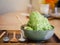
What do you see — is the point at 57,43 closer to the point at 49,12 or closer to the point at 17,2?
the point at 49,12

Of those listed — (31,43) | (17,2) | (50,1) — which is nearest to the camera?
(31,43)

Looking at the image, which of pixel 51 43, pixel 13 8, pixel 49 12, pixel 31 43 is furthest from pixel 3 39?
pixel 13 8

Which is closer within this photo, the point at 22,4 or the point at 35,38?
the point at 35,38

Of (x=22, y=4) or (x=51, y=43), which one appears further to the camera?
(x=22, y=4)

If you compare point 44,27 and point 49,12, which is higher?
point 44,27

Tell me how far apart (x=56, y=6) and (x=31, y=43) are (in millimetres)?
1403

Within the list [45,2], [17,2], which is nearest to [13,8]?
[17,2]

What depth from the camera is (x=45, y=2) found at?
2.39m

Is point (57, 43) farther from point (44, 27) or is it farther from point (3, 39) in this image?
point (3, 39)

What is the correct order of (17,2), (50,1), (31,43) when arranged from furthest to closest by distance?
1. (17,2)
2. (50,1)
3. (31,43)

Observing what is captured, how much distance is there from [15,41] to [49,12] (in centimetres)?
134

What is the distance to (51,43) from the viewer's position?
108 cm

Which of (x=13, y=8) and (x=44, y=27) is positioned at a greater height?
(x=44, y=27)

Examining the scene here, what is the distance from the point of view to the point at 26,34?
43.4 inches
